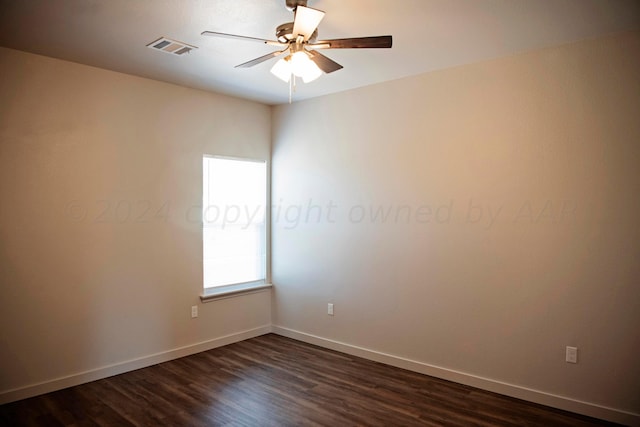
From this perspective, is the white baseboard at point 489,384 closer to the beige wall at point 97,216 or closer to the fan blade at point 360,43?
the beige wall at point 97,216

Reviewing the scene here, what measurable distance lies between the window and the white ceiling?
1.31 m

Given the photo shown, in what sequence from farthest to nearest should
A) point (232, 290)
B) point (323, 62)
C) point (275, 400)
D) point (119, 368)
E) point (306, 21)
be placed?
point (232, 290)
point (119, 368)
point (275, 400)
point (323, 62)
point (306, 21)

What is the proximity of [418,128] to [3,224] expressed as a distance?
3.51m

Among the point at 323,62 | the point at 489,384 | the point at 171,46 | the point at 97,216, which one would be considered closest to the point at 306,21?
the point at 323,62

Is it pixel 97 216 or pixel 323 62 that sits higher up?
pixel 323 62

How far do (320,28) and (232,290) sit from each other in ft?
9.94

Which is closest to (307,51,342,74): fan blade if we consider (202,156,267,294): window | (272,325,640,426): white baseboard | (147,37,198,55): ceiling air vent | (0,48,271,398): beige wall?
(147,37,198,55): ceiling air vent

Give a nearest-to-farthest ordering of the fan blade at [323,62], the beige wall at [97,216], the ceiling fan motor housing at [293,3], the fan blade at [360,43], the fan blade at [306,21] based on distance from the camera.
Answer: the fan blade at [306,21], the fan blade at [360,43], the ceiling fan motor housing at [293,3], the fan blade at [323,62], the beige wall at [97,216]

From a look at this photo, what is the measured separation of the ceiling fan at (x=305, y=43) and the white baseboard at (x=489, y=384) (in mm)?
2772

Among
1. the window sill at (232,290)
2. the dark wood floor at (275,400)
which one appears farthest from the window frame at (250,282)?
the dark wood floor at (275,400)

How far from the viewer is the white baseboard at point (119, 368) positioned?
10.7 feet

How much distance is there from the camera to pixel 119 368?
3795 mm

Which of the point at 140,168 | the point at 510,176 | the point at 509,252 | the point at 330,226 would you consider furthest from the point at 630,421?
the point at 140,168

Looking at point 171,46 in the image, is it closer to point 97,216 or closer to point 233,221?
point 97,216
